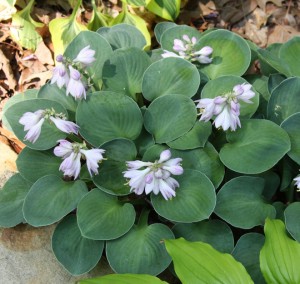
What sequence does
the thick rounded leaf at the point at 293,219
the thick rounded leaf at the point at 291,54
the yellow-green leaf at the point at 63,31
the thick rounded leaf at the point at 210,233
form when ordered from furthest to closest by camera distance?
the yellow-green leaf at the point at 63,31 → the thick rounded leaf at the point at 291,54 → the thick rounded leaf at the point at 210,233 → the thick rounded leaf at the point at 293,219

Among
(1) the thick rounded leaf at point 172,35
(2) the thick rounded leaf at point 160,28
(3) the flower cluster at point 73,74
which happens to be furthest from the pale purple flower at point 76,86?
(2) the thick rounded leaf at point 160,28

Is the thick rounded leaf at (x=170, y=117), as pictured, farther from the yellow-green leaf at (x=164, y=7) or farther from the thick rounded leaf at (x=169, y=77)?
the yellow-green leaf at (x=164, y=7)

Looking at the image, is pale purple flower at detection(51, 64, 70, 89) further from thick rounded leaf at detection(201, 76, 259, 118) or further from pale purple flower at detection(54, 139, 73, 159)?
thick rounded leaf at detection(201, 76, 259, 118)

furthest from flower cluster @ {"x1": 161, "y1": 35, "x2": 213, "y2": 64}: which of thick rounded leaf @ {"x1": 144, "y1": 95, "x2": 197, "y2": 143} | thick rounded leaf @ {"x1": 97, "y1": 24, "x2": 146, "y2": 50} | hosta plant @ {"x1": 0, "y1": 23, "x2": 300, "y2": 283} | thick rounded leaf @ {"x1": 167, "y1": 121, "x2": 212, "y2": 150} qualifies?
thick rounded leaf @ {"x1": 167, "y1": 121, "x2": 212, "y2": 150}

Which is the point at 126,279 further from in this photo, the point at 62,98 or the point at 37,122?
the point at 62,98

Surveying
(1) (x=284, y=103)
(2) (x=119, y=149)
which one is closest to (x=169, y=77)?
(2) (x=119, y=149)

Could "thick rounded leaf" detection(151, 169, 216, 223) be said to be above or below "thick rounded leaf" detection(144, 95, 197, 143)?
below

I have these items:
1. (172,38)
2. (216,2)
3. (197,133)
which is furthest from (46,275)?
(216,2)
